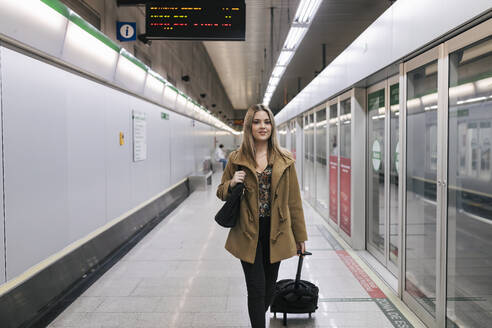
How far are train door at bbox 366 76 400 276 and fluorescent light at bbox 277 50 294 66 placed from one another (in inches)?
72.4

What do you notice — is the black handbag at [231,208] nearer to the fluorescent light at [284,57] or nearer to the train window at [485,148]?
the train window at [485,148]

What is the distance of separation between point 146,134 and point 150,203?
1253 millimetres

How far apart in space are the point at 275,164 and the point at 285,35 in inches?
152

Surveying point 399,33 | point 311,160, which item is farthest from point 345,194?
point 311,160

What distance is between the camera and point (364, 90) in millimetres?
4676

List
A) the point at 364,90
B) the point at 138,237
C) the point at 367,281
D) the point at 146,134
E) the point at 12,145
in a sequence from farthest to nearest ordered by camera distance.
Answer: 1. the point at 146,134
2. the point at 138,237
3. the point at 364,90
4. the point at 367,281
5. the point at 12,145

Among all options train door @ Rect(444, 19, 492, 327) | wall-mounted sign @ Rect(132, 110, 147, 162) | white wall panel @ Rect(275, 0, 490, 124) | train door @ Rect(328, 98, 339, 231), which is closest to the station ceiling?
white wall panel @ Rect(275, 0, 490, 124)

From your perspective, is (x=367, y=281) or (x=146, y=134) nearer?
(x=367, y=281)

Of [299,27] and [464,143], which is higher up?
[299,27]

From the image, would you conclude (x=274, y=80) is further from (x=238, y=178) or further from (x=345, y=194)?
(x=238, y=178)

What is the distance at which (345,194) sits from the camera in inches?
206

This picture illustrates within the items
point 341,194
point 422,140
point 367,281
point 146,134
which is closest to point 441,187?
point 422,140

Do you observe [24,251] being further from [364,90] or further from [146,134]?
[364,90]

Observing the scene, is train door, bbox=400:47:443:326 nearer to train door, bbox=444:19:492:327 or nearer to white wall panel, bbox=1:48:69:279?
train door, bbox=444:19:492:327
